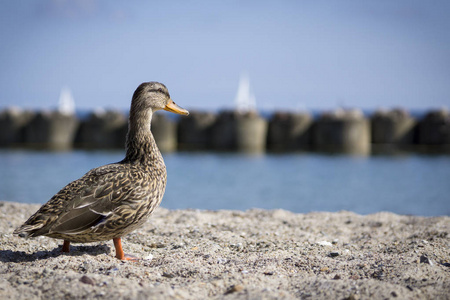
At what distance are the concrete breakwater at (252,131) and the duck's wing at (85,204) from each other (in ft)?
87.9

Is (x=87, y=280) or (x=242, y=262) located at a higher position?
(x=87, y=280)

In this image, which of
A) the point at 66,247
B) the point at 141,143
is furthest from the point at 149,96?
the point at 66,247

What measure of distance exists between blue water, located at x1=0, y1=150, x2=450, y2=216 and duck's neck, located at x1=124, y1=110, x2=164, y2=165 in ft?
24.1

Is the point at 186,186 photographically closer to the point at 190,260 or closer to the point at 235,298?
the point at 190,260

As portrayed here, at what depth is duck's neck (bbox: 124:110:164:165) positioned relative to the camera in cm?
473

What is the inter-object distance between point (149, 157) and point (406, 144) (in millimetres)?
31111

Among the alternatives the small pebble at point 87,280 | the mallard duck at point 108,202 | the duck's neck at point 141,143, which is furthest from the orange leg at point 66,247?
the small pebble at point 87,280

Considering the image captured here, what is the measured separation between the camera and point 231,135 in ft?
105

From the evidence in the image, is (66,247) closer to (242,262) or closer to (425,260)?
(242,262)

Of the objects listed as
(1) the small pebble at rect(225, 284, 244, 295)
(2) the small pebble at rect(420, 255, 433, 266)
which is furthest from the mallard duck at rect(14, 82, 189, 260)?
(2) the small pebble at rect(420, 255, 433, 266)

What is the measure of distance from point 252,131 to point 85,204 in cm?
2788

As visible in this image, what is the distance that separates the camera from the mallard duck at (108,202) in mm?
4121

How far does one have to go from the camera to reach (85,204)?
4188mm

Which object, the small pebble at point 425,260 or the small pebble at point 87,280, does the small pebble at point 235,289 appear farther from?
the small pebble at point 425,260
